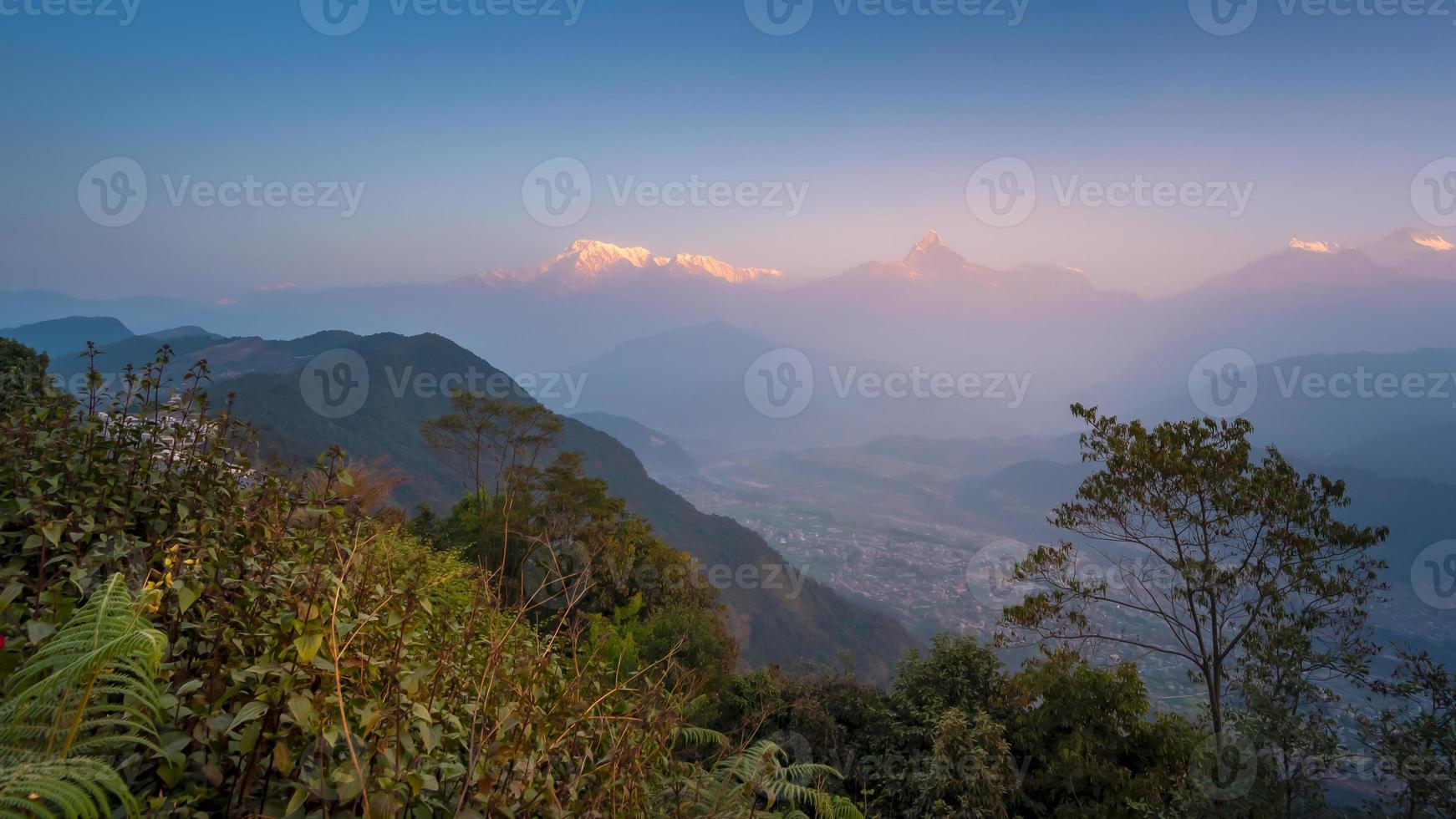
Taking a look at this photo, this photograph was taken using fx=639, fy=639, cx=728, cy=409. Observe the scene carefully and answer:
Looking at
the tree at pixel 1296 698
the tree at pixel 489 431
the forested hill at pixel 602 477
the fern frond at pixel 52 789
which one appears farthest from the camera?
the forested hill at pixel 602 477

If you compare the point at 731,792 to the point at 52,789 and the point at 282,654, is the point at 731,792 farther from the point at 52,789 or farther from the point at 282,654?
the point at 52,789

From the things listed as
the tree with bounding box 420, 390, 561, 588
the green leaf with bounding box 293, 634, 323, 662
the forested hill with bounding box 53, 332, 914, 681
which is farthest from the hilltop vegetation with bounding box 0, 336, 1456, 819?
the forested hill with bounding box 53, 332, 914, 681

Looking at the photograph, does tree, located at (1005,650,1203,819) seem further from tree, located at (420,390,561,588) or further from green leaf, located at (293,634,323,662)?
tree, located at (420,390,561,588)

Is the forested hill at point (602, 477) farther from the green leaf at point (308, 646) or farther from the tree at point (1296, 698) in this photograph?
the green leaf at point (308, 646)

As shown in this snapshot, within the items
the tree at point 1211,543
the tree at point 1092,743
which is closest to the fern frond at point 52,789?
the tree at point 1092,743

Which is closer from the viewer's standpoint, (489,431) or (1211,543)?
(1211,543)

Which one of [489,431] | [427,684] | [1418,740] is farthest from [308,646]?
[489,431]
